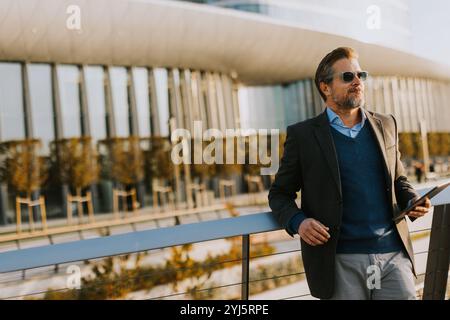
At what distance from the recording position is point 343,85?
2.01m

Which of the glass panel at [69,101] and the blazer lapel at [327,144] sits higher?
the glass panel at [69,101]

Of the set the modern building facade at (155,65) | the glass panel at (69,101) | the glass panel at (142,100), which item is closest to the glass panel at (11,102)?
the modern building facade at (155,65)

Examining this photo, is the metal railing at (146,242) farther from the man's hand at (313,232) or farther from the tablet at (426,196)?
the tablet at (426,196)

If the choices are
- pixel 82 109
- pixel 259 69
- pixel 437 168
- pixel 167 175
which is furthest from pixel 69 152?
pixel 437 168

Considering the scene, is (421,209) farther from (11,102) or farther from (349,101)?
(11,102)

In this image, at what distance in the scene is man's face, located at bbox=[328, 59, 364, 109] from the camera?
201cm

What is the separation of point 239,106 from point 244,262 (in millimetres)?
29543

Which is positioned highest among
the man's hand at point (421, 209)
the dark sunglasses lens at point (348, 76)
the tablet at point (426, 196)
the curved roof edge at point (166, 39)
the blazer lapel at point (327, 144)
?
the curved roof edge at point (166, 39)

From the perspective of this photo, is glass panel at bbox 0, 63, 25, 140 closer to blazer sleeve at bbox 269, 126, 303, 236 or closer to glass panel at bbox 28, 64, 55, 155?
glass panel at bbox 28, 64, 55, 155

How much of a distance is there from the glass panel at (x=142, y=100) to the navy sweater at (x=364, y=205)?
21902 millimetres

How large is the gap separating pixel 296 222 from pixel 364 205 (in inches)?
11.0

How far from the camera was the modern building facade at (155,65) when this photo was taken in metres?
19.9
